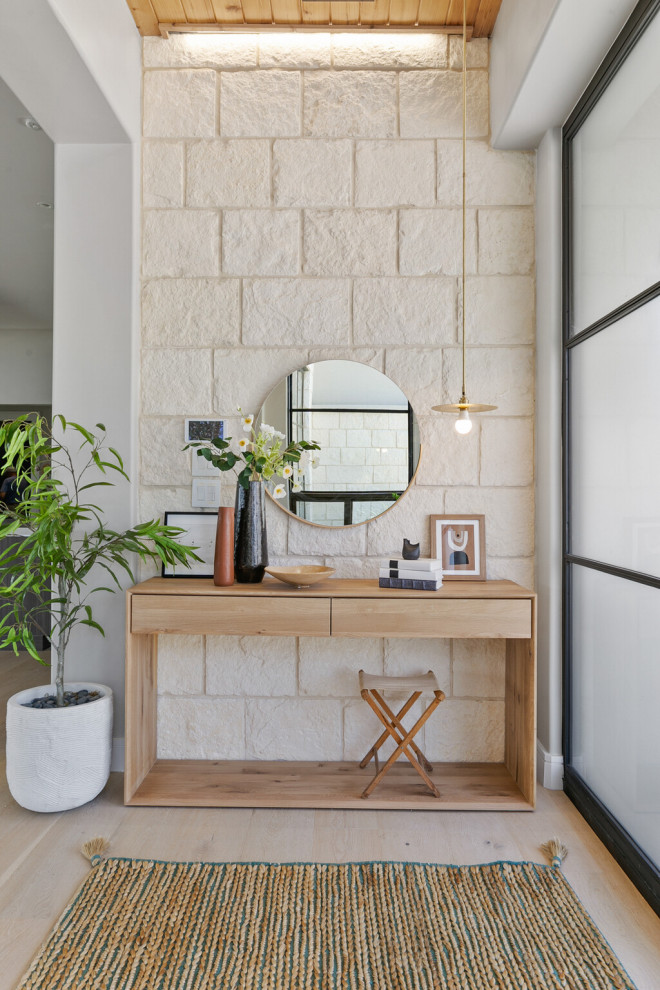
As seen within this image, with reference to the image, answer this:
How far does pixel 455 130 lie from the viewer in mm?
2668

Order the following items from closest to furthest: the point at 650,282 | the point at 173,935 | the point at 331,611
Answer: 1. the point at 173,935
2. the point at 650,282
3. the point at 331,611

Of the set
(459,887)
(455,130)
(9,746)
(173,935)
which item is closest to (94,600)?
(9,746)

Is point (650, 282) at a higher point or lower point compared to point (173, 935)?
higher

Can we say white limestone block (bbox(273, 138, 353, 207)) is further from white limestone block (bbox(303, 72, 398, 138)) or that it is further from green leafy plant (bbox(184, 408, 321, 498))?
green leafy plant (bbox(184, 408, 321, 498))

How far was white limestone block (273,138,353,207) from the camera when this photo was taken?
267 centimetres

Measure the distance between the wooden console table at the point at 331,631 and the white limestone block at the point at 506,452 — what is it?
1.56ft

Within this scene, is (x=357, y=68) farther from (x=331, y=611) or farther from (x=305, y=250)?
(x=331, y=611)

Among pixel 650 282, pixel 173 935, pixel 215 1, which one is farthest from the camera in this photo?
pixel 215 1

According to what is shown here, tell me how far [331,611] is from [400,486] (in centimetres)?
66

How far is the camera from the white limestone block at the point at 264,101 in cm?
267

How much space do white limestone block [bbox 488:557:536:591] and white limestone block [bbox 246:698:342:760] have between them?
33.9 inches

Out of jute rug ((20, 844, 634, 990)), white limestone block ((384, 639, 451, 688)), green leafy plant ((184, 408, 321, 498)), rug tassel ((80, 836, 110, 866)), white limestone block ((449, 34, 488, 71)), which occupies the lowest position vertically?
jute rug ((20, 844, 634, 990))

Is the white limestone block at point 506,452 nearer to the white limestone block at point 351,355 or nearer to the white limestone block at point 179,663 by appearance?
the white limestone block at point 351,355

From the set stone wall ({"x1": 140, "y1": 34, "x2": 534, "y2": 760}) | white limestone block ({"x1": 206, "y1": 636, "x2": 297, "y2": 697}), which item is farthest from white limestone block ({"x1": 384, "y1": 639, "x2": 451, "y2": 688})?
white limestone block ({"x1": 206, "y1": 636, "x2": 297, "y2": 697})
